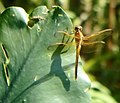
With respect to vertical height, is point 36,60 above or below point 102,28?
above

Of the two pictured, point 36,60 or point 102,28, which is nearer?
point 36,60

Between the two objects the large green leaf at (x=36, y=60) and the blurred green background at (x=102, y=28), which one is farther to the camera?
the blurred green background at (x=102, y=28)

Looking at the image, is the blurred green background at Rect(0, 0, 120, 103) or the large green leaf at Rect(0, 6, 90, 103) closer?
the large green leaf at Rect(0, 6, 90, 103)

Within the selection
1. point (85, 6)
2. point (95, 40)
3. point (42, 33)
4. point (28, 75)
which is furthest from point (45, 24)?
point (85, 6)

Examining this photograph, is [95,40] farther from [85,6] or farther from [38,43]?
[85,6]

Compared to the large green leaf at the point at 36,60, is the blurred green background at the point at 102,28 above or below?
below

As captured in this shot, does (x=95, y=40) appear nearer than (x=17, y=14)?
No

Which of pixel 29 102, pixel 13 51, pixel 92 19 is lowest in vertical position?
pixel 92 19

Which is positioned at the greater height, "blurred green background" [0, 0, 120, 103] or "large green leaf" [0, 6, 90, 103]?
"large green leaf" [0, 6, 90, 103]
